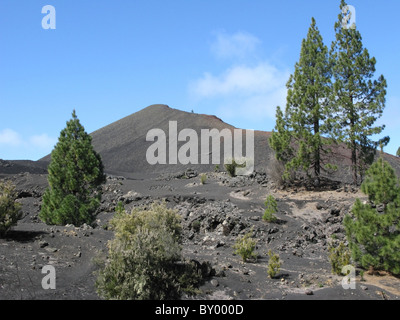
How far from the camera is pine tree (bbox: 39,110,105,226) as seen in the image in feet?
56.1

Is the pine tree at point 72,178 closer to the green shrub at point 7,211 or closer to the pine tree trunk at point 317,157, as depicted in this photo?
the green shrub at point 7,211

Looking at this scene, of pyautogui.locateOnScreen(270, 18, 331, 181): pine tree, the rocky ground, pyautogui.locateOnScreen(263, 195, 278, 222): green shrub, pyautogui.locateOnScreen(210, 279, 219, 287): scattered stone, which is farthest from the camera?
pyautogui.locateOnScreen(270, 18, 331, 181): pine tree

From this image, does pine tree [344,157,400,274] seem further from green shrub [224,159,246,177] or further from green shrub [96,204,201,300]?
green shrub [224,159,246,177]

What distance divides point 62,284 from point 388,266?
26.1 feet

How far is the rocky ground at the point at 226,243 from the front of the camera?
9.50 metres

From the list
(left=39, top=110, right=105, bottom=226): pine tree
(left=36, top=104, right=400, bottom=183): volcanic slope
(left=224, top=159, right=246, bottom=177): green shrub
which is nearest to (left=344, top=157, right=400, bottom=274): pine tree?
(left=39, top=110, right=105, bottom=226): pine tree

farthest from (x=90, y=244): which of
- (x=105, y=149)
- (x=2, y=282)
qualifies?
(x=105, y=149)

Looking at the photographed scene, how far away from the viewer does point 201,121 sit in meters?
73.9

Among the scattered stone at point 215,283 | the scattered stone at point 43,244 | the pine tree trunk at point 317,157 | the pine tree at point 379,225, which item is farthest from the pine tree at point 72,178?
the pine tree trunk at point 317,157

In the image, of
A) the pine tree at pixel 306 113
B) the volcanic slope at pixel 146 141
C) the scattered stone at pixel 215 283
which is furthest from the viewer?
the volcanic slope at pixel 146 141

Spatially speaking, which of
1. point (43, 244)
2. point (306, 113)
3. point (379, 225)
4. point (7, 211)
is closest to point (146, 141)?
point (306, 113)

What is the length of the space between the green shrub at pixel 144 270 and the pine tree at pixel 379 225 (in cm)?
444

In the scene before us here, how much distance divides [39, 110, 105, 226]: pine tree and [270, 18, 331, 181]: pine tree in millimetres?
11533
